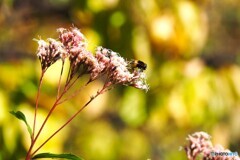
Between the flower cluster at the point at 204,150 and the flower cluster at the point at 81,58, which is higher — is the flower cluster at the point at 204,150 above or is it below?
below

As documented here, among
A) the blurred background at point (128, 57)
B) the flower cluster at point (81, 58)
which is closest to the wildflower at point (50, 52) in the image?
the flower cluster at point (81, 58)

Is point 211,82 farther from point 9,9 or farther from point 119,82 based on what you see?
point 119,82

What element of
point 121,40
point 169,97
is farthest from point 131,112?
point 121,40

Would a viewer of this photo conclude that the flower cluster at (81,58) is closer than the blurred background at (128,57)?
Yes

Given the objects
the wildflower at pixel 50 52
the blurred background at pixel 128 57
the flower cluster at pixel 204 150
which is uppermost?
the blurred background at pixel 128 57

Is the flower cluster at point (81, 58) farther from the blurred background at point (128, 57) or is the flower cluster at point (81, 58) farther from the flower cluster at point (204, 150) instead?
the blurred background at point (128, 57)
